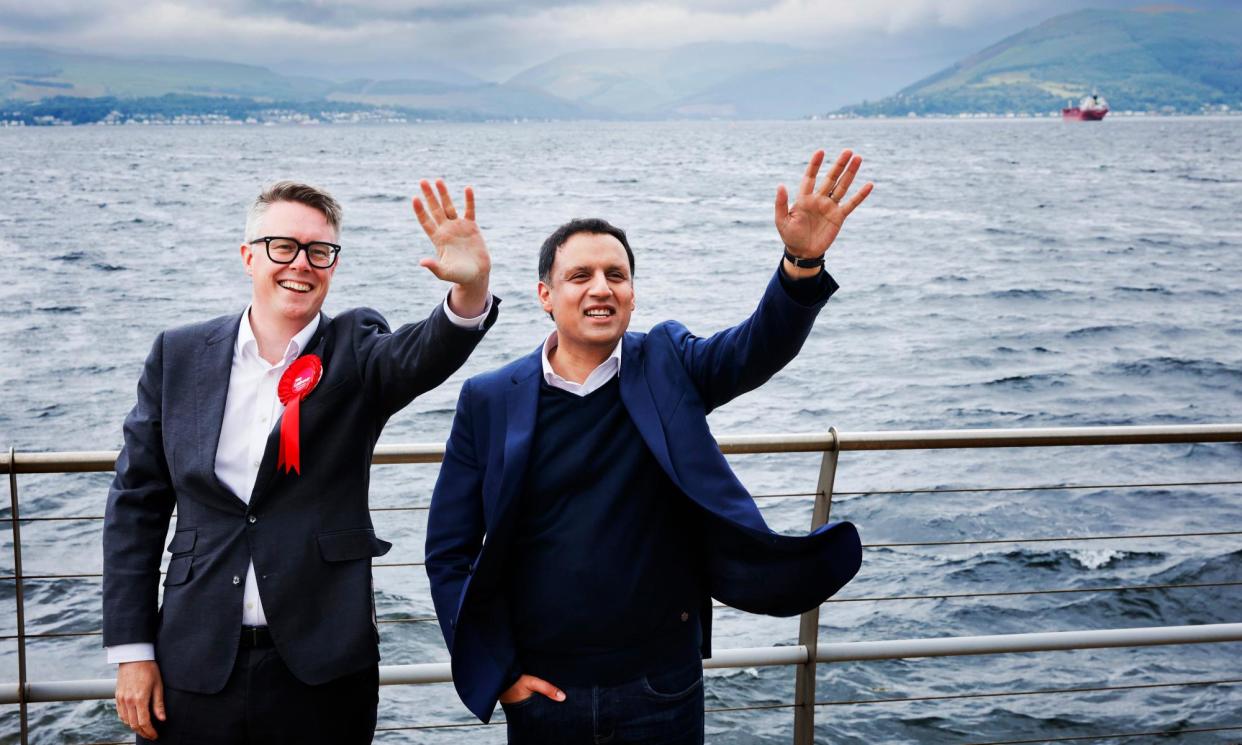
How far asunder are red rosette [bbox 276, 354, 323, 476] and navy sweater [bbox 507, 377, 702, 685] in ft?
1.67

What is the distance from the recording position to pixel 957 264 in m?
37.8

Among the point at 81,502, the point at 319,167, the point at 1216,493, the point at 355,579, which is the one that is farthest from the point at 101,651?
the point at 319,167

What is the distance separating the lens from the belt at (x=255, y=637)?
8.47ft

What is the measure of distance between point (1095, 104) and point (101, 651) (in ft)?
594

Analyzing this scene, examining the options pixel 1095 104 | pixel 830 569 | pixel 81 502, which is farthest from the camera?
pixel 1095 104

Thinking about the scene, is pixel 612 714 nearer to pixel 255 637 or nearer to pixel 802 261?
pixel 255 637

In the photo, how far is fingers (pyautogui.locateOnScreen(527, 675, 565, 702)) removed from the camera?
2609 mm

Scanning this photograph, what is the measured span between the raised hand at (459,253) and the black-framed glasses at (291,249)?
0.24m

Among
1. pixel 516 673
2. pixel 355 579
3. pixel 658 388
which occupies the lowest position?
pixel 516 673

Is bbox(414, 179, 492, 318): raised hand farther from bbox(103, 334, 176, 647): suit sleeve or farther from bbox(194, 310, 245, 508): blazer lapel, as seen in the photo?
bbox(103, 334, 176, 647): suit sleeve

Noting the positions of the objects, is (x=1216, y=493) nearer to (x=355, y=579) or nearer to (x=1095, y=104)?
(x=355, y=579)

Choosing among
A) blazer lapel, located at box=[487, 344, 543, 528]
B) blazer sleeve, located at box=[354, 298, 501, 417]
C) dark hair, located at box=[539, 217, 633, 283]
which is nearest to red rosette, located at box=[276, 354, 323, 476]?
blazer sleeve, located at box=[354, 298, 501, 417]

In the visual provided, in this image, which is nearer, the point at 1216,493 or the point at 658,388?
the point at 658,388

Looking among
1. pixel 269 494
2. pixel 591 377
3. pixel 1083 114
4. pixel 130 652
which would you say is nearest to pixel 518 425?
pixel 591 377
